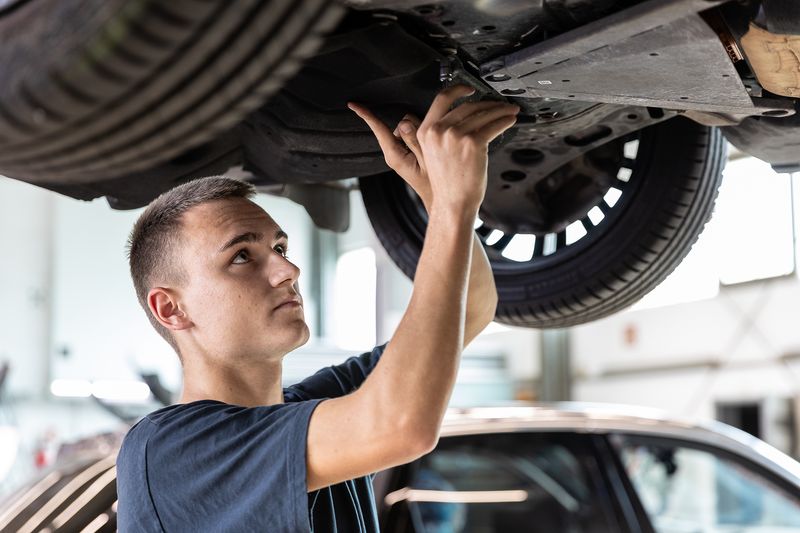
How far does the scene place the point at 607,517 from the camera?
4.01 meters

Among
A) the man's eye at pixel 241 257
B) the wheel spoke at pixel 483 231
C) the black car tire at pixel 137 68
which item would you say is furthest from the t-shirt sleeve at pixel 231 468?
the wheel spoke at pixel 483 231

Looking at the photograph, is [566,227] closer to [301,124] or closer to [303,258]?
[301,124]

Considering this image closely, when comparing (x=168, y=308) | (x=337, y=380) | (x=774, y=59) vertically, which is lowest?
(x=337, y=380)

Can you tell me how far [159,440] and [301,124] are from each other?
1.86 ft

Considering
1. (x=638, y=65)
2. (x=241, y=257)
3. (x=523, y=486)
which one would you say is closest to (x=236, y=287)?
(x=241, y=257)

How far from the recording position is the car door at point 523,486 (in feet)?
12.6

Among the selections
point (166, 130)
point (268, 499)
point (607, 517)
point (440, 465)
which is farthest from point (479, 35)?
point (607, 517)

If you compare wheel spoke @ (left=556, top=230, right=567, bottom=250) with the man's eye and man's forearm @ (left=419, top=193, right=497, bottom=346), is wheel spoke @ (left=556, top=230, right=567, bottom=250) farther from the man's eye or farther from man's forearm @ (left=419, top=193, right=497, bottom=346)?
the man's eye

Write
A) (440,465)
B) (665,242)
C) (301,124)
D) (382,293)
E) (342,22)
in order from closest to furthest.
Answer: (342,22)
(301,124)
(665,242)
(440,465)
(382,293)

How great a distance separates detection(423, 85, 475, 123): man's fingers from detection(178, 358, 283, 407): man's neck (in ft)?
1.87

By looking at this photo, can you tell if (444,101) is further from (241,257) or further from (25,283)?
(25,283)

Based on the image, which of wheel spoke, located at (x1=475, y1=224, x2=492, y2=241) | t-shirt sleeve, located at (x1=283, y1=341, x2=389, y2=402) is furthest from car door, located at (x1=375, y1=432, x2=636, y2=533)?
t-shirt sleeve, located at (x1=283, y1=341, x2=389, y2=402)

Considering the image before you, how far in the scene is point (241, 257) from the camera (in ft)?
6.15

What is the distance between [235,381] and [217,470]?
0.31 metres
